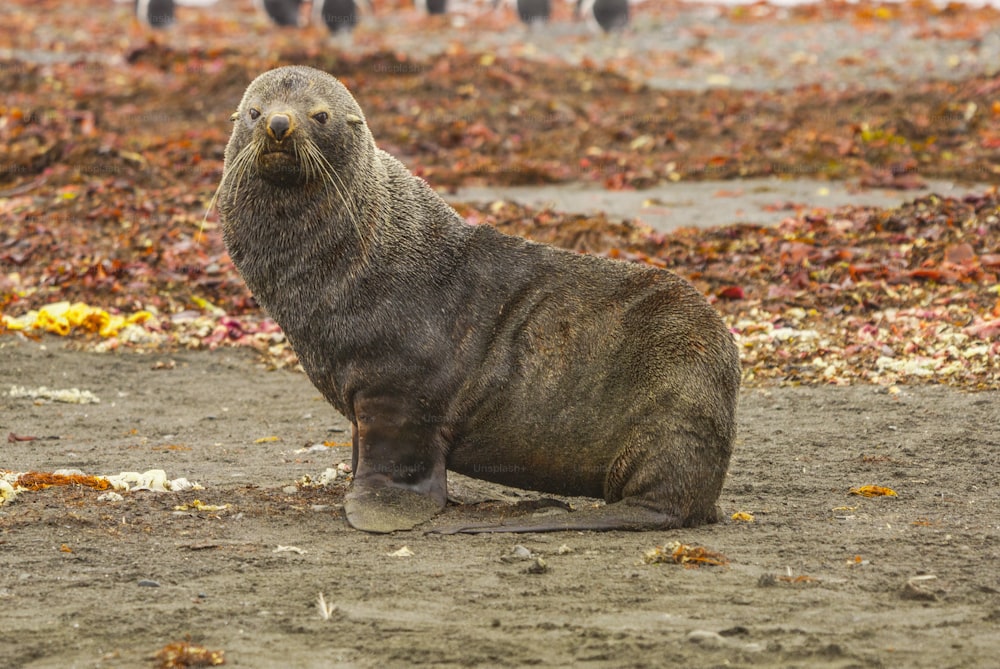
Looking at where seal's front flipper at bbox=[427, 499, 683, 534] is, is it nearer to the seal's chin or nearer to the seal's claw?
the seal's claw

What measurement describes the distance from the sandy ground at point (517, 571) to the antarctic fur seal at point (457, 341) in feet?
0.89

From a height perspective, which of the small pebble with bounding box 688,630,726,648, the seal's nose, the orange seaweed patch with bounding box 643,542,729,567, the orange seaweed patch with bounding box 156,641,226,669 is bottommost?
the orange seaweed patch with bounding box 643,542,729,567

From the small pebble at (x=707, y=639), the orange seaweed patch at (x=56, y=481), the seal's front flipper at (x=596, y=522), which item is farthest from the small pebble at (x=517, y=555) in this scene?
the orange seaweed patch at (x=56, y=481)

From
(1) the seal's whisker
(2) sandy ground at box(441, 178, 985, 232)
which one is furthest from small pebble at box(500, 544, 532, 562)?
(2) sandy ground at box(441, 178, 985, 232)

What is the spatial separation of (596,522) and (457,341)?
1078mm

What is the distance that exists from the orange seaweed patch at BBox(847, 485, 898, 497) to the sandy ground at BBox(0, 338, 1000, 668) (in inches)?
3.2

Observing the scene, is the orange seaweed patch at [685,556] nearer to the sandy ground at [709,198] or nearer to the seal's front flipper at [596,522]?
the seal's front flipper at [596,522]

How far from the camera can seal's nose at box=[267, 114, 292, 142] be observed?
18.7 ft

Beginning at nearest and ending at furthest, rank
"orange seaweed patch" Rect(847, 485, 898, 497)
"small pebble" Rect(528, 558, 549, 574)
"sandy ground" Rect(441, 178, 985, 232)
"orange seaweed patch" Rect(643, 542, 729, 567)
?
"small pebble" Rect(528, 558, 549, 574) < "orange seaweed patch" Rect(643, 542, 729, 567) < "orange seaweed patch" Rect(847, 485, 898, 497) < "sandy ground" Rect(441, 178, 985, 232)

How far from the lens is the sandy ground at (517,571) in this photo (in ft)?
13.2

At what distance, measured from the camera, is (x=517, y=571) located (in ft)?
16.1

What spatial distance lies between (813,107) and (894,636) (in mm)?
18076

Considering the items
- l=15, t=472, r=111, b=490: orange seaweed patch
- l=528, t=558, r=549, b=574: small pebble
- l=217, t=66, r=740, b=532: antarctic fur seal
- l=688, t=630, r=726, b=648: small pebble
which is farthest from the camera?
l=15, t=472, r=111, b=490: orange seaweed patch

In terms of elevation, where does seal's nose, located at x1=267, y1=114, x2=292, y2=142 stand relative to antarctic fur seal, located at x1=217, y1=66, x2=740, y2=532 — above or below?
above
